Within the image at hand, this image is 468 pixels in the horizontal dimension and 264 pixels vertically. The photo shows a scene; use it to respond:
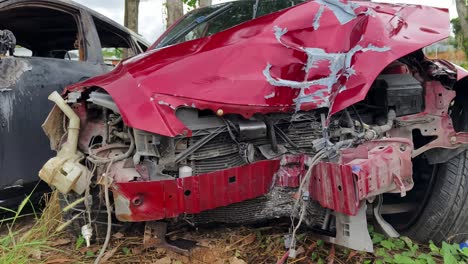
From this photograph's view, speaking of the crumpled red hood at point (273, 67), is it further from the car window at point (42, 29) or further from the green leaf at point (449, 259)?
the car window at point (42, 29)

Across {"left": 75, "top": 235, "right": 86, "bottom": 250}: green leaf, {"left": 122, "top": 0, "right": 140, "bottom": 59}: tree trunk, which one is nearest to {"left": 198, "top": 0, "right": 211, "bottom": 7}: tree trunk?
{"left": 122, "top": 0, "right": 140, "bottom": 59}: tree trunk

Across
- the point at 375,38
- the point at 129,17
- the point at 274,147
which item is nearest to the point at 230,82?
the point at 274,147

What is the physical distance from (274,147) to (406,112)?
857 millimetres

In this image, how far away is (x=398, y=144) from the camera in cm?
232

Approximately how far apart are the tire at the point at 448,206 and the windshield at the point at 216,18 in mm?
1438

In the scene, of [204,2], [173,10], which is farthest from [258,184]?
[204,2]

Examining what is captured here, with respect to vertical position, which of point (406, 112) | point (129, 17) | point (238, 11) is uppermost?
point (129, 17)

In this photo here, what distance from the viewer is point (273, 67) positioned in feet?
7.58

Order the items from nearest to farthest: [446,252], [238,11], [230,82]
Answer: [230,82]
[446,252]
[238,11]

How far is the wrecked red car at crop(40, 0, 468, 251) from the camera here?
2213 mm

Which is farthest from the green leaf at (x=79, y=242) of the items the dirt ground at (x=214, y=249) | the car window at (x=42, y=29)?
the car window at (x=42, y=29)

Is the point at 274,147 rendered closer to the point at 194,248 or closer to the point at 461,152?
the point at 194,248

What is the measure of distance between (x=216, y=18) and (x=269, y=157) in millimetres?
1406

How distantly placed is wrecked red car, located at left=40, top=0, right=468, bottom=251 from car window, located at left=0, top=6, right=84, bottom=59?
1.53m
